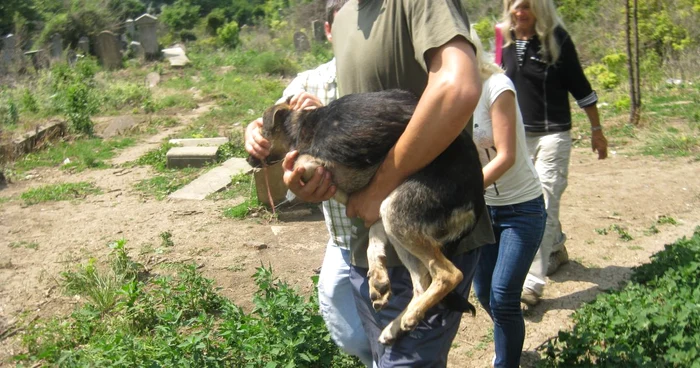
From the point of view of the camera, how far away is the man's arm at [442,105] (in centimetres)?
225

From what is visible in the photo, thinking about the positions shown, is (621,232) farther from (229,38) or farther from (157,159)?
(229,38)

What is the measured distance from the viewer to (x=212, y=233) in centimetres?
718

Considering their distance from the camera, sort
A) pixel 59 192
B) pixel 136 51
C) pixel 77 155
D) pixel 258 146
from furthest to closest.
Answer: pixel 136 51
pixel 77 155
pixel 59 192
pixel 258 146

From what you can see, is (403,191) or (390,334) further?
(390,334)

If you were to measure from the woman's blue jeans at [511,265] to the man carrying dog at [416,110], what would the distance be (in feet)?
2.97

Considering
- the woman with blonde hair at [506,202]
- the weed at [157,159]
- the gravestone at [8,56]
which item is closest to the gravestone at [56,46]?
the gravestone at [8,56]

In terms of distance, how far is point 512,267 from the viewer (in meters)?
3.64

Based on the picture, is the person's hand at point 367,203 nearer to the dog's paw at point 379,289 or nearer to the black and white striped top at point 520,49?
the dog's paw at point 379,289

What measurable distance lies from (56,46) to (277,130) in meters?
23.3

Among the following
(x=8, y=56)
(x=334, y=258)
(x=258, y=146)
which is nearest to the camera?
(x=258, y=146)

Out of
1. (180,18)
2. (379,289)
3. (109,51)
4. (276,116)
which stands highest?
(276,116)

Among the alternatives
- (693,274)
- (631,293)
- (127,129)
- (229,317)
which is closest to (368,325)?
(229,317)

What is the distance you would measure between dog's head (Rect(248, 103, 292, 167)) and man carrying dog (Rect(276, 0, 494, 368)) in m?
0.30

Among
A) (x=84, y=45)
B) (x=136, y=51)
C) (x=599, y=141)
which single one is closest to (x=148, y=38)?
(x=136, y=51)
